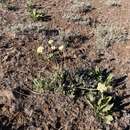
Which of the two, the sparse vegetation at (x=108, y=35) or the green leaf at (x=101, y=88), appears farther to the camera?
the sparse vegetation at (x=108, y=35)

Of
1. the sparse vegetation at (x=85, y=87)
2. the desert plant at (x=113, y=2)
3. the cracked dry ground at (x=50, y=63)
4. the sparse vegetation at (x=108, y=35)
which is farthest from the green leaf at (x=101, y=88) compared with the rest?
the desert plant at (x=113, y=2)

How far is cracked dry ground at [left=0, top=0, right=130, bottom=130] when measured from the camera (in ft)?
21.4

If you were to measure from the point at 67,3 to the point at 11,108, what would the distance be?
6383 millimetres

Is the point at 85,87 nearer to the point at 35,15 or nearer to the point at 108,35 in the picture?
the point at 108,35

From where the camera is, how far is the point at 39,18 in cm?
1006

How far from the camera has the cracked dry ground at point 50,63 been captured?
6512 mm

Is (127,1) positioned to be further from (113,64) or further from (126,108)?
(126,108)

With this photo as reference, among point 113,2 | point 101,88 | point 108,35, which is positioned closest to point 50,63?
point 101,88

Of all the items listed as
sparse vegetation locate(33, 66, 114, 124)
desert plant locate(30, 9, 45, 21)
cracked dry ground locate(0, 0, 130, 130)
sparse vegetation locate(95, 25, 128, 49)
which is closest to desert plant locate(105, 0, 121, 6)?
cracked dry ground locate(0, 0, 130, 130)

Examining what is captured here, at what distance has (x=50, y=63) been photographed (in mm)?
7957

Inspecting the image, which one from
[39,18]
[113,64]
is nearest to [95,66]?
[113,64]

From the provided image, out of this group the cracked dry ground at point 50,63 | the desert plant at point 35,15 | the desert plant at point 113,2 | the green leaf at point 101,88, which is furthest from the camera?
the desert plant at point 113,2

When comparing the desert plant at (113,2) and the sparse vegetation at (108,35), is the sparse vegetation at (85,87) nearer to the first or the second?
the sparse vegetation at (108,35)

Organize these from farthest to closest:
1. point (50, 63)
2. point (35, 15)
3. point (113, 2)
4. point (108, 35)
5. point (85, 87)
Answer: point (113, 2) → point (35, 15) → point (108, 35) → point (50, 63) → point (85, 87)
